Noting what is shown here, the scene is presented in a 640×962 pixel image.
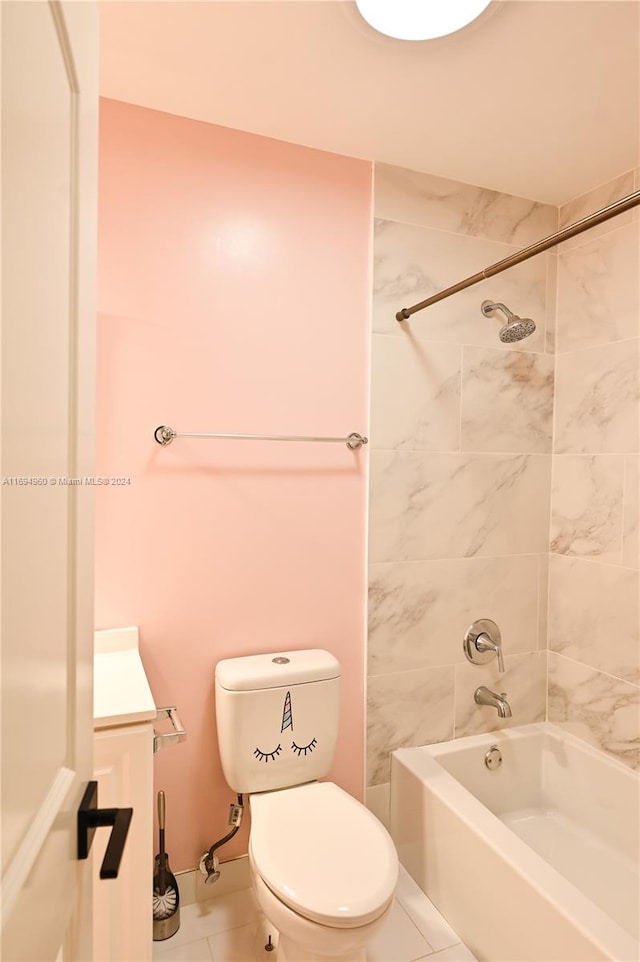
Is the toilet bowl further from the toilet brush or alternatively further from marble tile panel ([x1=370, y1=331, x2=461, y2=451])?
marble tile panel ([x1=370, y1=331, x2=461, y2=451])

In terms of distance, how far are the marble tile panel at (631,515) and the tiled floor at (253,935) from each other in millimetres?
1284

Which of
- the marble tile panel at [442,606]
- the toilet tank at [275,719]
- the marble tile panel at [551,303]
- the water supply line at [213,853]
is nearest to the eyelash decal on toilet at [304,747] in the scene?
the toilet tank at [275,719]

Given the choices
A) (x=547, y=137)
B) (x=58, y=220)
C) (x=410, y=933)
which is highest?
(x=547, y=137)

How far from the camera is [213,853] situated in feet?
5.49

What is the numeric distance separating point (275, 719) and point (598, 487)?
1.38 m

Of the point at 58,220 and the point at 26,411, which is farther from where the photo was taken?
the point at 58,220

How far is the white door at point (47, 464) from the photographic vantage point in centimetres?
45

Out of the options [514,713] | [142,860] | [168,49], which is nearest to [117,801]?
[142,860]

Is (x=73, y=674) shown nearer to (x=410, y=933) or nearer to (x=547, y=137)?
(x=410, y=933)

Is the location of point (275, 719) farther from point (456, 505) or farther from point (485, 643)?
point (456, 505)

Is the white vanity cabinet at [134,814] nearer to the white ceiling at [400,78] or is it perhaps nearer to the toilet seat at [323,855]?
the toilet seat at [323,855]

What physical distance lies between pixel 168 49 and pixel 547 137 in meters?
1.14

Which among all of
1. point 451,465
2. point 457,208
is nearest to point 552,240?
point 457,208

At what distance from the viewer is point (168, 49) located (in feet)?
4.42
